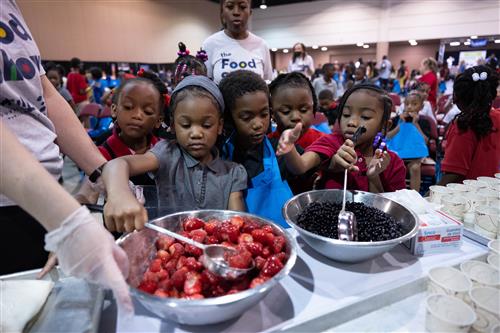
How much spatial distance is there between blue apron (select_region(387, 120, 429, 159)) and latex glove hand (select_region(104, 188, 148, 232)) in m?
2.27

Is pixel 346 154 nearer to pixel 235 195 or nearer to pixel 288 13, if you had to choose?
pixel 235 195

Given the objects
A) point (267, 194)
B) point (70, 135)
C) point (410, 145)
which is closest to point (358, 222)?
point (267, 194)

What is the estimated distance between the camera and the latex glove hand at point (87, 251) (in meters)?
0.55

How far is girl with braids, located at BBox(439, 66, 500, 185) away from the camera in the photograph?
178cm

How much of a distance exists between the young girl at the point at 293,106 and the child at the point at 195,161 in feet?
1.23

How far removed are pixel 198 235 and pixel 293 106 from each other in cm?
89

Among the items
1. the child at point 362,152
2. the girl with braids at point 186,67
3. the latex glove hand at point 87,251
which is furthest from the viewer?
the girl with braids at point 186,67

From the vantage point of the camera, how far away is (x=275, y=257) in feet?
2.38

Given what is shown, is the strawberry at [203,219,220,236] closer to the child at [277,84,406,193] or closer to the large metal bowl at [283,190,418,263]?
the large metal bowl at [283,190,418,263]

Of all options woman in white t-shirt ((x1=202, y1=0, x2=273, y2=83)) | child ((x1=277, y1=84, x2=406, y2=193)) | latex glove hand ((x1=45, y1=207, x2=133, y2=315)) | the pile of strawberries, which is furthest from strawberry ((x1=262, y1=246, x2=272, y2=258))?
woman in white t-shirt ((x1=202, y1=0, x2=273, y2=83))

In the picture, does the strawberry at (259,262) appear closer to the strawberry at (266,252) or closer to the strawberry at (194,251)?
the strawberry at (266,252)

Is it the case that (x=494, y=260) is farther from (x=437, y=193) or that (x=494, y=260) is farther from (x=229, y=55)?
(x=229, y=55)

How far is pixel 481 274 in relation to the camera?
804mm

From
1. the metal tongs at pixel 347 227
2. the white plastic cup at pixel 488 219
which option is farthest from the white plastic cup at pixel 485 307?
the white plastic cup at pixel 488 219
